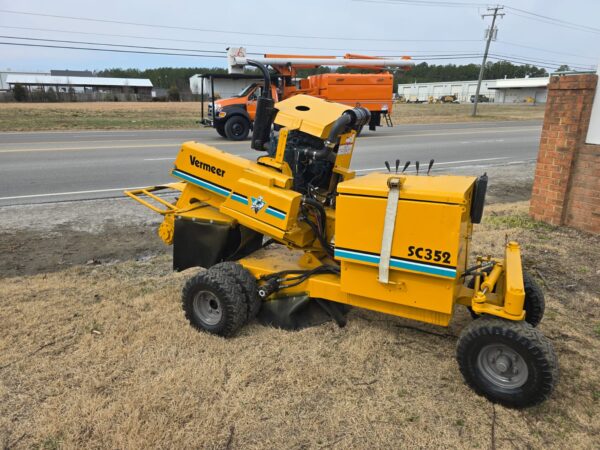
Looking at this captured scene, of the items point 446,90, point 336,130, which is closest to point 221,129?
point 336,130

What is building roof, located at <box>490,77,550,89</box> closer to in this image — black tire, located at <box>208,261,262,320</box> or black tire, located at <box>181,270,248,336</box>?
black tire, located at <box>208,261,262,320</box>

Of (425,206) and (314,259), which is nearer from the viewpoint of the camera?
(425,206)

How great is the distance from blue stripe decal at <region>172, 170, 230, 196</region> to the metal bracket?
144 cm

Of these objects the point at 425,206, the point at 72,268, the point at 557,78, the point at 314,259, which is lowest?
the point at 72,268

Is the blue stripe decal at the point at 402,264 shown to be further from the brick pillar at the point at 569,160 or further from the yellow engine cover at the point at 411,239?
the brick pillar at the point at 569,160

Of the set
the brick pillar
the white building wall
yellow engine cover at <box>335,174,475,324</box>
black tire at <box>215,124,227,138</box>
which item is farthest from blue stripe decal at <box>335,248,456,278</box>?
the white building wall

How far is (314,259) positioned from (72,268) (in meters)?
2.79

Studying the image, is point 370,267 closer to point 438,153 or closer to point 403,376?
point 403,376

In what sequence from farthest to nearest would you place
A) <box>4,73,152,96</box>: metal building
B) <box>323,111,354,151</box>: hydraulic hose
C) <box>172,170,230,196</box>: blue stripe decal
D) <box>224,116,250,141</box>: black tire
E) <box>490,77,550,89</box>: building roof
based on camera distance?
<box>490,77,550,89</box>: building roof, <box>4,73,152,96</box>: metal building, <box>224,116,250,141</box>: black tire, <box>172,170,230,196</box>: blue stripe decal, <box>323,111,354,151</box>: hydraulic hose

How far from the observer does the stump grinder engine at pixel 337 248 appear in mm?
2891

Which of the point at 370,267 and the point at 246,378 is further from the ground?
the point at 370,267

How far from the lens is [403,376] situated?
10.5ft

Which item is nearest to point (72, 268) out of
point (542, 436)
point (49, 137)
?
Answer: point (542, 436)

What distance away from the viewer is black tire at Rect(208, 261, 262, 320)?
3643 mm
